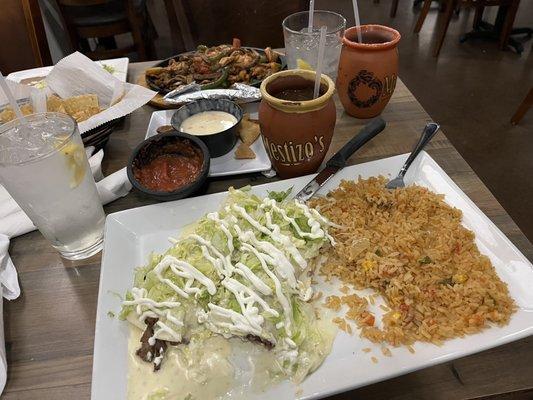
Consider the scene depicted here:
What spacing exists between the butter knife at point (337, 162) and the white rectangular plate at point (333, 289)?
0.08ft

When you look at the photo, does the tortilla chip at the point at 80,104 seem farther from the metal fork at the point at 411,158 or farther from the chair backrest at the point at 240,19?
the chair backrest at the point at 240,19

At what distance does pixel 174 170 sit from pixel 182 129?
250 mm

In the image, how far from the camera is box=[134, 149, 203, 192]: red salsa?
1.32m

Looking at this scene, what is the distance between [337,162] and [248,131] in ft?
1.30

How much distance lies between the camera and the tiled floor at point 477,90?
2.99 m

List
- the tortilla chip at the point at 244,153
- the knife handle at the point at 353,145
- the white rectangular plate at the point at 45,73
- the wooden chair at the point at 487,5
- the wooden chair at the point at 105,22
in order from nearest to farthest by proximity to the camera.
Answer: the knife handle at the point at 353,145 < the tortilla chip at the point at 244,153 < the white rectangular plate at the point at 45,73 < the wooden chair at the point at 105,22 < the wooden chair at the point at 487,5

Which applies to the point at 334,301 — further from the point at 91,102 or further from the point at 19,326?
the point at 91,102

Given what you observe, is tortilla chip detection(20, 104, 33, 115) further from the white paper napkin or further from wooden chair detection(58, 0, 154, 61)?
wooden chair detection(58, 0, 154, 61)

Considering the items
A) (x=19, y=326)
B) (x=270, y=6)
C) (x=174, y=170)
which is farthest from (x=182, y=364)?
Result: (x=270, y=6)

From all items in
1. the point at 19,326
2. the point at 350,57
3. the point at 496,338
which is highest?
the point at 350,57

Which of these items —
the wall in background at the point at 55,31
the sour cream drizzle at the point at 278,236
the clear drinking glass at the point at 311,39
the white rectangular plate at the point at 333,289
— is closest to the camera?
the white rectangular plate at the point at 333,289

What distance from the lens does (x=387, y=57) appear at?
1.51 meters

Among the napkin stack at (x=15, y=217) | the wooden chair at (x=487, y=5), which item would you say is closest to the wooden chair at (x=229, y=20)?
the napkin stack at (x=15, y=217)

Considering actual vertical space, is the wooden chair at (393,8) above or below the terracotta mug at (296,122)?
below
